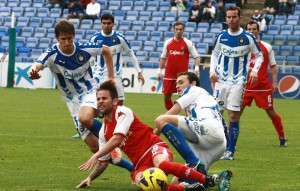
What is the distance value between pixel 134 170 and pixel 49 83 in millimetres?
27131

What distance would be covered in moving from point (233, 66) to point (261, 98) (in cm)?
226

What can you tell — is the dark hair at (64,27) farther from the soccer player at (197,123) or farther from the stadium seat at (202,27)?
the stadium seat at (202,27)

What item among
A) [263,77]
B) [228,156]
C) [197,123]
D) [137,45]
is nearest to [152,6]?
[137,45]

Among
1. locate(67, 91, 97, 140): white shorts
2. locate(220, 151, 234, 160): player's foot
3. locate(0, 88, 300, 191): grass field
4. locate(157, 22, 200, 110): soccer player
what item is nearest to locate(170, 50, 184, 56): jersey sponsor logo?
locate(157, 22, 200, 110): soccer player

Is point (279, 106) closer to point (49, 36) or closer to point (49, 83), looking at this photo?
point (49, 83)

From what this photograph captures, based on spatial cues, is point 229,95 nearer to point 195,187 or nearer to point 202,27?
point 195,187

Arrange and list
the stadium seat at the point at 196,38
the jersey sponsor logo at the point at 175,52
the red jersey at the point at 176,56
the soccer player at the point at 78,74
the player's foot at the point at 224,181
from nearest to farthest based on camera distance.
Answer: the player's foot at the point at 224,181, the soccer player at the point at 78,74, the red jersey at the point at 176,56, the jersey sponsor logo at the point at 175,52, the stadium seat at the point at 196,38

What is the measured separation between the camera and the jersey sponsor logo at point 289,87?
31.4 meters

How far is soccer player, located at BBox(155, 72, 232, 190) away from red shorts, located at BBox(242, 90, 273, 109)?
219 inches

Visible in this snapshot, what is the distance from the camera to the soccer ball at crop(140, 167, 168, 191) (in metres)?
8.45

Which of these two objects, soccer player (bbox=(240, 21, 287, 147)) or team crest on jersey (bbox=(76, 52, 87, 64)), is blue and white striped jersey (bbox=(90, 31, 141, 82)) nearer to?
soccer player (bbox=(240, 21, 287, 147))

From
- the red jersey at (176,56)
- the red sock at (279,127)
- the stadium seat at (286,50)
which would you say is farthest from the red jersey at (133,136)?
the stadium seat at (286,50)

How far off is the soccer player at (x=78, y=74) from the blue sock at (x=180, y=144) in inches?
81.8

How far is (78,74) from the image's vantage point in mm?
11461
